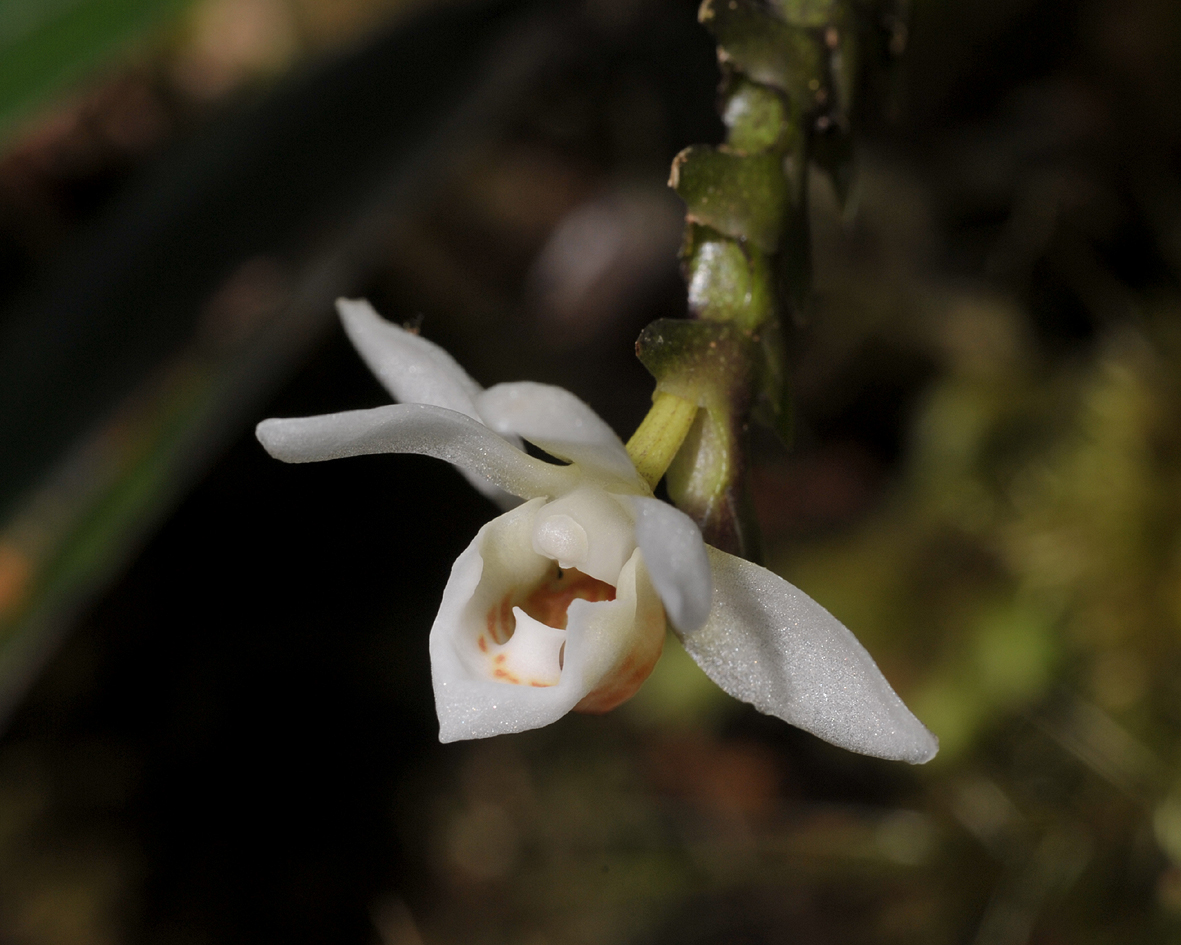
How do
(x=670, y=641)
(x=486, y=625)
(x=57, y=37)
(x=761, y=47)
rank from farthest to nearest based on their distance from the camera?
(x=670, y=641)
(x=57, y=37)
(x=761, y=47)
(x=486, y=625)

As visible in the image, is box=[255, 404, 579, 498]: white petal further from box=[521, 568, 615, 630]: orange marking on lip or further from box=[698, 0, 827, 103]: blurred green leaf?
box=[698, 0, 827, 103]: blurred green leaf

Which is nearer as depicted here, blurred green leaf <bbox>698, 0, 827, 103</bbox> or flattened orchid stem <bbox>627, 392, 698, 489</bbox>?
flattened orchid stem <bbox>627, 392, 698, 489</bbox>

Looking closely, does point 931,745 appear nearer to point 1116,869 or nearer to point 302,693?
point 1116,869

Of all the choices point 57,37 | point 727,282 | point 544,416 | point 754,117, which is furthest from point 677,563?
point 57,37

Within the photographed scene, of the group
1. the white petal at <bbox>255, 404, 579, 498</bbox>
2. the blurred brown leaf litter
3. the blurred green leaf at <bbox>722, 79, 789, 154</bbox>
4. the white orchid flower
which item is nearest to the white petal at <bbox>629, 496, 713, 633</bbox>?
the white orchid flower

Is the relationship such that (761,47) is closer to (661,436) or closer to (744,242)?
(744,242)

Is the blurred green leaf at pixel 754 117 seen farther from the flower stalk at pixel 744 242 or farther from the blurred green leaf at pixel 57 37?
the blurred green leaf at pixel 57 37

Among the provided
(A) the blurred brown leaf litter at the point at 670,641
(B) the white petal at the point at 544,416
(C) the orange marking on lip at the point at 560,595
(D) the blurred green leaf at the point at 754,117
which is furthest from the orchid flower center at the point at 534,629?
(A) the blurred brown leaf litter at the point at 670,641

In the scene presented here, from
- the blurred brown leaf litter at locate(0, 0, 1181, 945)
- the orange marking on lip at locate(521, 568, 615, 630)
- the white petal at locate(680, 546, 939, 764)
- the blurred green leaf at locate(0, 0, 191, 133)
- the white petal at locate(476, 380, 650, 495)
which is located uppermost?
the blurred green leaf at locate(0, 0, 191, 133)
